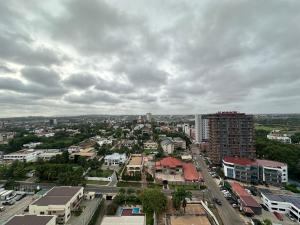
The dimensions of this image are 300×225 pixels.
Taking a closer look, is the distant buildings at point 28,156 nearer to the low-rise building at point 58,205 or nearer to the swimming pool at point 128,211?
the low-rise building at point 58,205

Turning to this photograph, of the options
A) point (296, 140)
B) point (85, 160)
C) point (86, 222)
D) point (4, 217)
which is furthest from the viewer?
point (296, 140)

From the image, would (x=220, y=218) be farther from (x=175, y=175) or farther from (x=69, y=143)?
(x=69, y=143)

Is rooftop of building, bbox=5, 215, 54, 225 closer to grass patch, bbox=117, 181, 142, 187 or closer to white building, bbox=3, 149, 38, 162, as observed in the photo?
grass patch, bbox=117, 181, 142, 187

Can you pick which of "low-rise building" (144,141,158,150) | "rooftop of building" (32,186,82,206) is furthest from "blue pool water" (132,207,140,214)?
"low-rise building" (144,141,158,150)

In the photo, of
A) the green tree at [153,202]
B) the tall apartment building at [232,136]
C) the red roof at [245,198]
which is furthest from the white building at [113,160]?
the red roof at [245,198]

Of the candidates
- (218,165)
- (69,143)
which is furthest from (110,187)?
(69,143)
